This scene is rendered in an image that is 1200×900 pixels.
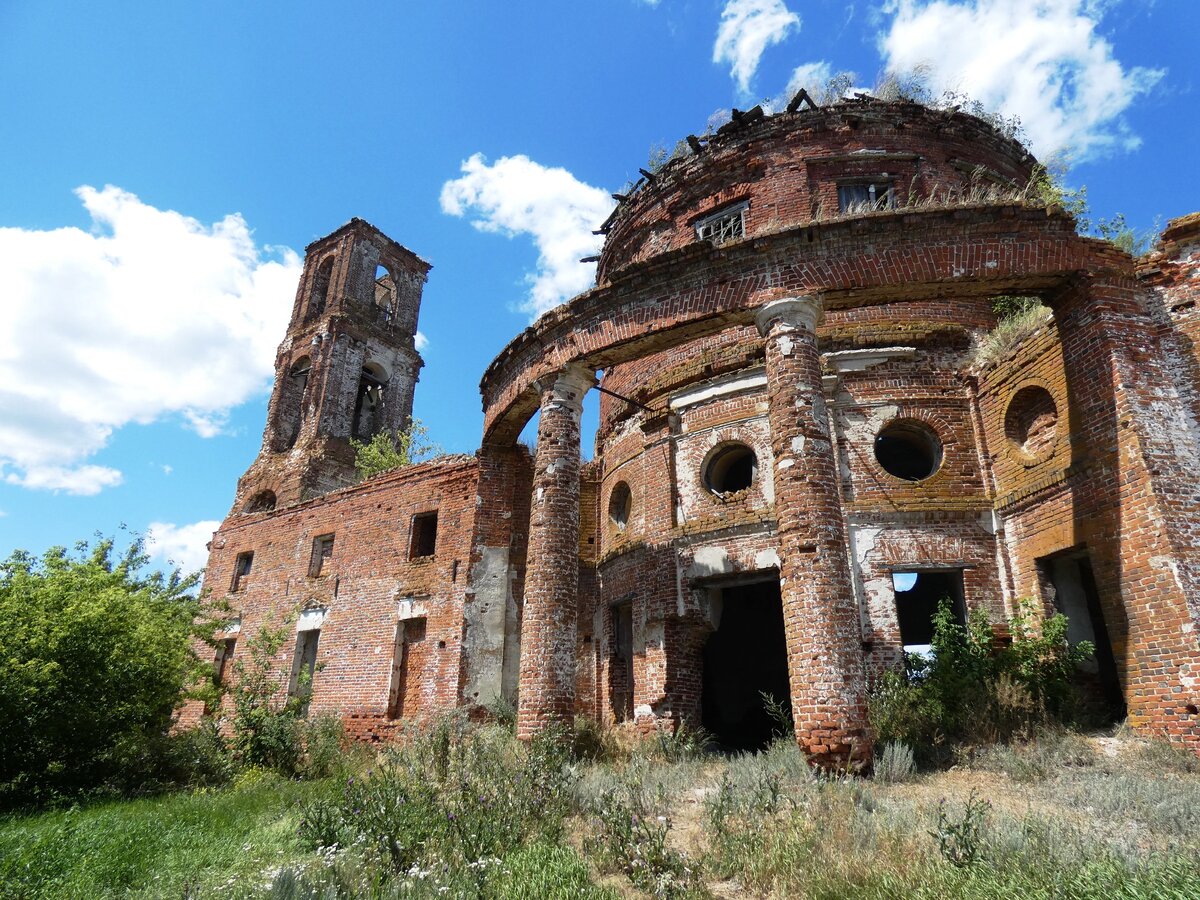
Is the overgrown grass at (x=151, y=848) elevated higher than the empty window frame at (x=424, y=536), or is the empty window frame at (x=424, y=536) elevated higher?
the empty window frame at (x=424, y=536)

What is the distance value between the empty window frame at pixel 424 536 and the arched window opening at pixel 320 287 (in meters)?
17.5

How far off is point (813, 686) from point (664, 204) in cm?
1222

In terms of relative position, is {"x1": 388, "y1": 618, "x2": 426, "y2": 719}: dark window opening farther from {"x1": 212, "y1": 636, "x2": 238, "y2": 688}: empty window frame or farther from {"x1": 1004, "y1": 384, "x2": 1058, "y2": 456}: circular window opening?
{"x1": 1004, "y1": 384, "x2": 1058, "y2": 456}: circular window opening

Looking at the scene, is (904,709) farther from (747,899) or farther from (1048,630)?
(747,899)

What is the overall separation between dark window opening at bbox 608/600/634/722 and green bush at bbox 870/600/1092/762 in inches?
187

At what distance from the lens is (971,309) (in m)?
12.5

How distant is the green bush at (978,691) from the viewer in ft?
27.0

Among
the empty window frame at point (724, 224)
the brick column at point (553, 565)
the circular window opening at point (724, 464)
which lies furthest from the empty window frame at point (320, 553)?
the empty window frame at point (724, 224)

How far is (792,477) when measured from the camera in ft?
26.8

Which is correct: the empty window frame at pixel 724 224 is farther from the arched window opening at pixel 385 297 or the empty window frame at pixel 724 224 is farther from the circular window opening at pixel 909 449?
the arched window opening at pixel 385 297

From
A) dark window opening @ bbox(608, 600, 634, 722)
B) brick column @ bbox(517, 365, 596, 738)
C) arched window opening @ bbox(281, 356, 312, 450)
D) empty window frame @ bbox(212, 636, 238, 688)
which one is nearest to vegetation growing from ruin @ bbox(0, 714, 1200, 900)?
brick column @ bbox(517, 365, 596, 738)

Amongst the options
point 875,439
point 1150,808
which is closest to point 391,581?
point 875,439

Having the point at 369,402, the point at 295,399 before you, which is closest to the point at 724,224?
the point at 369,402

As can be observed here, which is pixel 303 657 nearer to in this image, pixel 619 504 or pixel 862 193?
pixel 619 504
